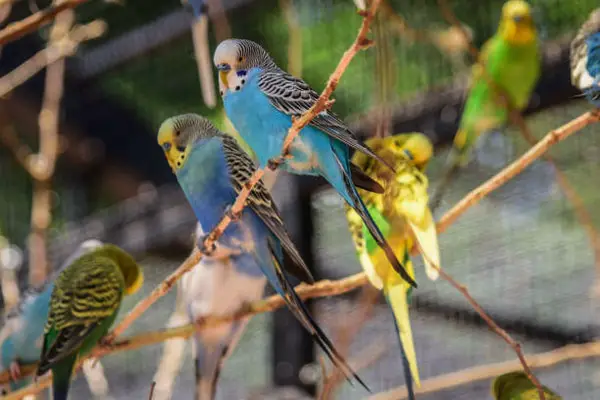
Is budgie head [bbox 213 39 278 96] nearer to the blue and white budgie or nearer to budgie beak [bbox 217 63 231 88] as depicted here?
budgie beak [bbox 217 63 231 88]

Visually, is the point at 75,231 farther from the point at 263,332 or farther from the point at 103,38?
the point at 263,332

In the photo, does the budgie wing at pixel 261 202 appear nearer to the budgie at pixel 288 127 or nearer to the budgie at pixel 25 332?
the budgie at pixel 288 127

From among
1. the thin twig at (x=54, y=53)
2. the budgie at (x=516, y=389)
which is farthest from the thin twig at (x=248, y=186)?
the thin twig at (x=54, y=53)

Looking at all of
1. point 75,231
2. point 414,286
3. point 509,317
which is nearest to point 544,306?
point 509,317

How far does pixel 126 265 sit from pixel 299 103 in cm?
41

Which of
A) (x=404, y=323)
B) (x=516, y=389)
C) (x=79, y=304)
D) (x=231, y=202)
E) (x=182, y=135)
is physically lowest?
(x=516, y=389)

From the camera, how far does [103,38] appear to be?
66.0 inches

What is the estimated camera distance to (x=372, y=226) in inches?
44.8

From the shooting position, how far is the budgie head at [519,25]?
1.25 meters

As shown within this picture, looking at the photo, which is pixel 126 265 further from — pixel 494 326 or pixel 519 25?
pixel 519 25

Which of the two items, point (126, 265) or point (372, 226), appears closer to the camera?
point (372, 226)

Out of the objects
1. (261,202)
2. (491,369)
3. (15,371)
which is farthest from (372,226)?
(15,371)

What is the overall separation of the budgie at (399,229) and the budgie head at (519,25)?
8.9 inches

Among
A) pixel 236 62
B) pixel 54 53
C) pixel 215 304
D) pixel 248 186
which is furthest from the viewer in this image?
pixel 54 53
